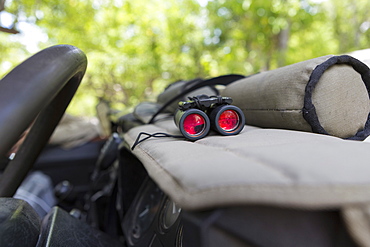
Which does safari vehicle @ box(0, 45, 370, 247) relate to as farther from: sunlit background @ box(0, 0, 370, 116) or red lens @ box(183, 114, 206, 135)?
sunlit background @ box(0, 0, 370, 116)

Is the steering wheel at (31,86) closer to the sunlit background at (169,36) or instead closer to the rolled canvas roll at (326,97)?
the rolled canvas roll at (326,97)

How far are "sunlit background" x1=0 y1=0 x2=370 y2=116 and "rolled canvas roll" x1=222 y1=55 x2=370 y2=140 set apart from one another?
117 inches

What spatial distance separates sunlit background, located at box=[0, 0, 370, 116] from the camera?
3867 mm

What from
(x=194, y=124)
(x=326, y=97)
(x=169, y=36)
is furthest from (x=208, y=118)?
(x=169, y=36)

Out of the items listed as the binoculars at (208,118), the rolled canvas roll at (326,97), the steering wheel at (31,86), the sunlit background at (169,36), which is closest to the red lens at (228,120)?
the binoculars at (208,118)

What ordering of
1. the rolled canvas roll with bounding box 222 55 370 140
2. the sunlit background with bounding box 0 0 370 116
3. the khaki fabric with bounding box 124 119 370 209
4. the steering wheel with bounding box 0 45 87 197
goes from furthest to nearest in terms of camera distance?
the sunlit background with bounding box 0 0 370 116 < the rolled canvas roll with bounding box 222 55 370 140 < the steering wheel with bounding box 0 45 87 197 < the khaki fabric with bounding box 124 119 370 209

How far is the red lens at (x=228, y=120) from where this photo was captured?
72 cm

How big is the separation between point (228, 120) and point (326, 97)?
0.24 meters

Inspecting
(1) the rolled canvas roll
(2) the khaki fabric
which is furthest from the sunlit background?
(2) the khaki fabric

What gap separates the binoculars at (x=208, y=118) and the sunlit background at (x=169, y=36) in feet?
10.1

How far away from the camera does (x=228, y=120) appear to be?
73 centimetres

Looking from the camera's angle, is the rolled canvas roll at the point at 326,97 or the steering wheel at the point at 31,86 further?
the rolled canvas roll at the point at 326,97

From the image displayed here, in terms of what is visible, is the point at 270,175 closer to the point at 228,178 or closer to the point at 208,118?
the point at 228,178

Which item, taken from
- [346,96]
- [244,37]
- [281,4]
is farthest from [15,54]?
[346,96]
